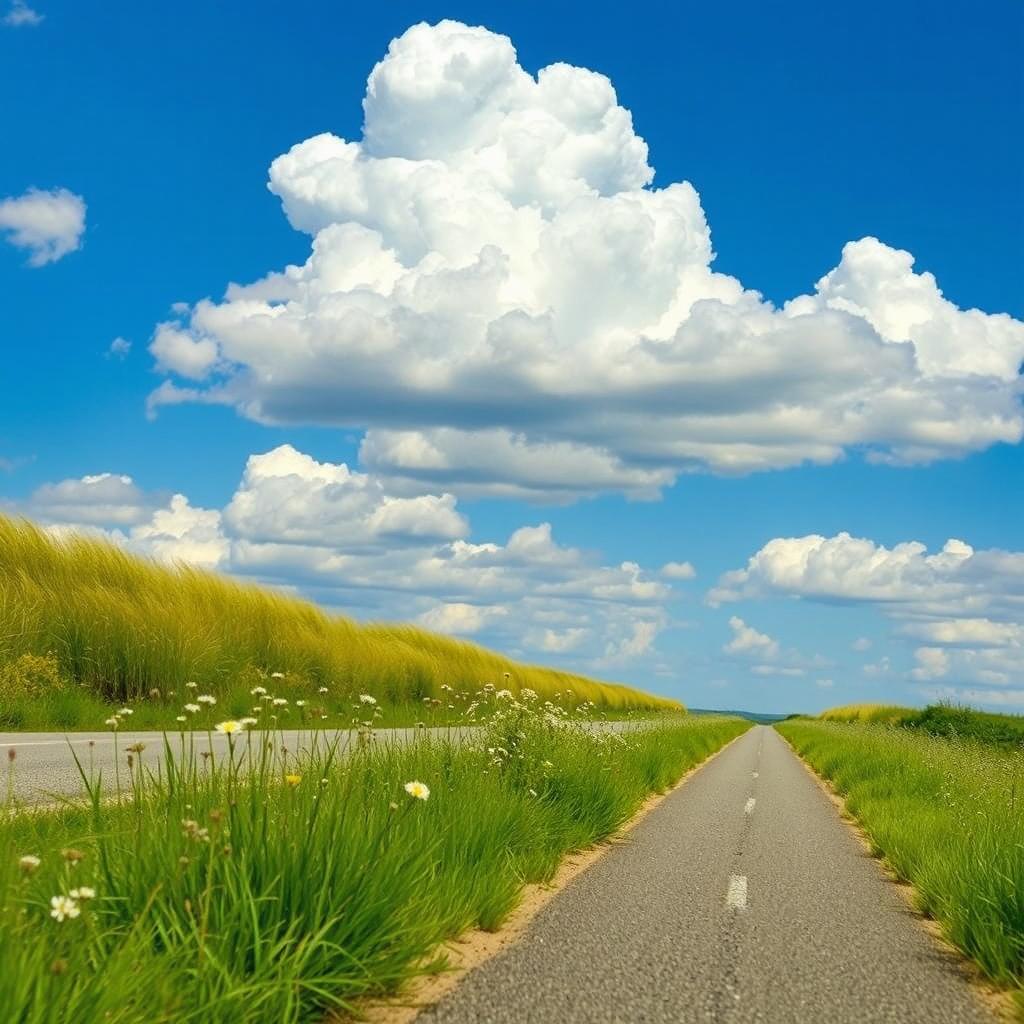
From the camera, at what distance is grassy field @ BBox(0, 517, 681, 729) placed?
18156 mm

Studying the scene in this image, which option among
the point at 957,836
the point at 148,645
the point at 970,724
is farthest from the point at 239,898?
the point at 970,724

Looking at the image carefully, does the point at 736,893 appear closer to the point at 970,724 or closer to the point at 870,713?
the point at 970,724

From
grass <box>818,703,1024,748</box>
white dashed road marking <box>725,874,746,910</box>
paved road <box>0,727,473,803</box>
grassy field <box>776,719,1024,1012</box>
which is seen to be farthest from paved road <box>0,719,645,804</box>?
grass <box>818,703,1024,748</box>

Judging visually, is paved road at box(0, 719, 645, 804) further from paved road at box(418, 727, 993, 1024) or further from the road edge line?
paved road at box(418, 727, 993, 1024)

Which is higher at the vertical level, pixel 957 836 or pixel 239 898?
pixel 239 898

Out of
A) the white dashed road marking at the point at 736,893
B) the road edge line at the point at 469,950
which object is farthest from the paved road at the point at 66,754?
the white dashed road marking at the point at 736,893

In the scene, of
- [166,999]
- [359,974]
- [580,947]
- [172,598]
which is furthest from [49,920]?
[172,598]

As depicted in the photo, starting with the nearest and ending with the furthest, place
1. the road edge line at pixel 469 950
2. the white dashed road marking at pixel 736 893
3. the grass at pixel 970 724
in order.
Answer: the road edge line at pixel 469 950 → the white dashed road marking at pixel 736 893 → the grass at pixel 970 724

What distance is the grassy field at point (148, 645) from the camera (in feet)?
59.6

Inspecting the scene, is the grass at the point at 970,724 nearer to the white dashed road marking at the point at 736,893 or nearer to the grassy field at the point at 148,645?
the grassy field at the point at 148,645

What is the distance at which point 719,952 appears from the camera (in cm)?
663

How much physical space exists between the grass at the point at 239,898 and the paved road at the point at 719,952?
45 cm

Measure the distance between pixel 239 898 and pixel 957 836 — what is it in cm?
798

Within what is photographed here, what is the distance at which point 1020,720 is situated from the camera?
5097 centimetres
